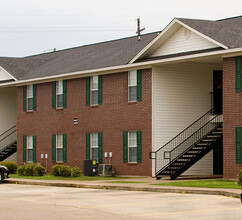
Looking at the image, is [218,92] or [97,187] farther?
[218,92]

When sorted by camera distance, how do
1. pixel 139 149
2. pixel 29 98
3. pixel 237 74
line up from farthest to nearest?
pixel 29 98, pixel 139 149, pixel 237 74

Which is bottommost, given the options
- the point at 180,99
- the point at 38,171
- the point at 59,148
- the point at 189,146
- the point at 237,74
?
the point at 38,171

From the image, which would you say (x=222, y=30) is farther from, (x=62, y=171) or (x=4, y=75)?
(x=4, y=75)

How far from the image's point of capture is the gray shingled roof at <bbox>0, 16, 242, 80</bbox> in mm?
31850

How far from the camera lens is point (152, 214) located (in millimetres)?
17031

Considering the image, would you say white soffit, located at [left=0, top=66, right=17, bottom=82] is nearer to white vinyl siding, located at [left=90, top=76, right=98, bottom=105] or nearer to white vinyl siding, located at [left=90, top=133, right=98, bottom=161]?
white vinyl siding, located at [left=90, top=76, right=98, bottom=105]

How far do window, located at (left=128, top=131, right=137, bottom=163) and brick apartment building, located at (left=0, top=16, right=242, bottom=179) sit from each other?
0.18 ft

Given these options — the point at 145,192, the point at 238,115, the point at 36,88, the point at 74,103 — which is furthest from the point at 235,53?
the point at 36,88

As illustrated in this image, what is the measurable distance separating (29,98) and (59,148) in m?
4.75

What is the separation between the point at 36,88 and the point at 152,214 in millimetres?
27351

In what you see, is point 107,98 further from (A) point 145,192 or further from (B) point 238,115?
(A) point 145,192

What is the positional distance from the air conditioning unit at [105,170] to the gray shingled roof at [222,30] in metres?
9.15

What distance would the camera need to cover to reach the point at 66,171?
35250 mm

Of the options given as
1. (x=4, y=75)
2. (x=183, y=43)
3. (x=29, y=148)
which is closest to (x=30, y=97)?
(x=29, y=148)
